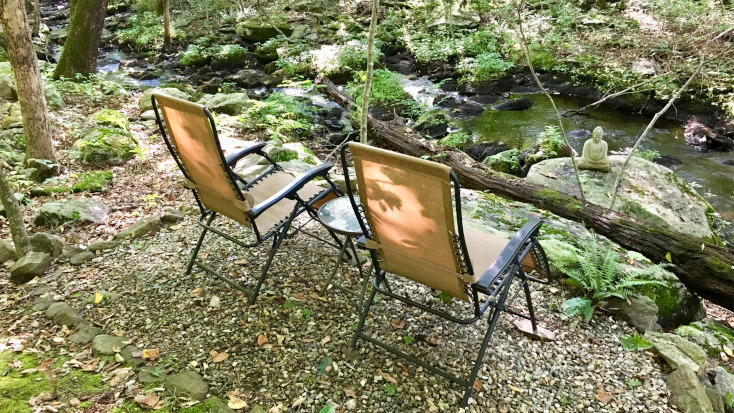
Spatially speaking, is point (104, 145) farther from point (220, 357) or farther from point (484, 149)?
point (484, 149)

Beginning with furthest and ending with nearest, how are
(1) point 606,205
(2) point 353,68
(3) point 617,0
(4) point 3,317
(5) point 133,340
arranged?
1. (3) point 617,0
2. (2) point 353,68
3. (1) point 606,205
4. (4) point 3,317
5. (5) point 133,340

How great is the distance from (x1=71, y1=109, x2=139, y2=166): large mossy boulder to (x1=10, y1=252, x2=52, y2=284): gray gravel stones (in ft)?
8.61

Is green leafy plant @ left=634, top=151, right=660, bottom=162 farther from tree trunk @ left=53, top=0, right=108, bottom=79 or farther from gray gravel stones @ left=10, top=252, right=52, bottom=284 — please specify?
tree trunk @ left=53, top=0, right=108, bottom=79

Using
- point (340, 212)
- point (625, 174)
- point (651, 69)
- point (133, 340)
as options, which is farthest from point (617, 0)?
point (133, 340)

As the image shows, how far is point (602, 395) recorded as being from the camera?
2492mm

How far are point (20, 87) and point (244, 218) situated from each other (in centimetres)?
363

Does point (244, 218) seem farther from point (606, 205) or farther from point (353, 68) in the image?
point (353, 68)

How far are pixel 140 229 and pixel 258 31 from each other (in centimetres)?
1326

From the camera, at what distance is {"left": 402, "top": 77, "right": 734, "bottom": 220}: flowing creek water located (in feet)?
A: 26.3

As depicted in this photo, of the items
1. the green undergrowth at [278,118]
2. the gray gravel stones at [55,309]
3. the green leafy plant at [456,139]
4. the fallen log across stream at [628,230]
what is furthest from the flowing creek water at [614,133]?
the gray gravel stones at [55,309]

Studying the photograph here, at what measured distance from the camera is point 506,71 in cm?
1292

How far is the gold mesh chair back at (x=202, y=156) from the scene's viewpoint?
2.71 meters

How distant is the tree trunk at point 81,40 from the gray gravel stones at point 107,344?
8481mm

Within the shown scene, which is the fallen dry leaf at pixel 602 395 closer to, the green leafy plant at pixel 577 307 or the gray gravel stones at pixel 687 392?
the gray gravel stones at pixel 687 392
